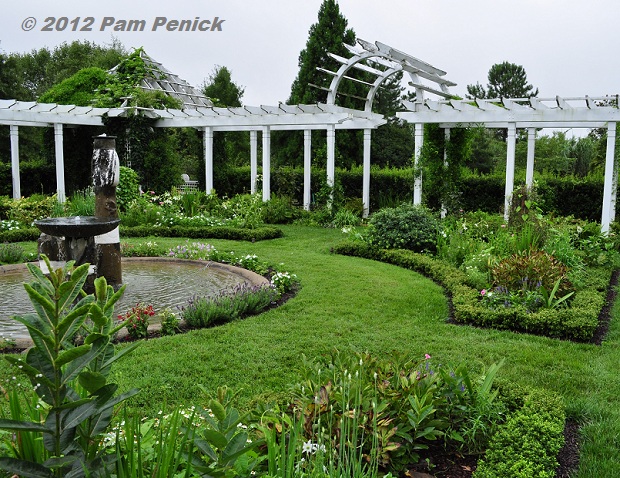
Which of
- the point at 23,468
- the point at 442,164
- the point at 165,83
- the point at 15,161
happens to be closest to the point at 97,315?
the point at 23,468

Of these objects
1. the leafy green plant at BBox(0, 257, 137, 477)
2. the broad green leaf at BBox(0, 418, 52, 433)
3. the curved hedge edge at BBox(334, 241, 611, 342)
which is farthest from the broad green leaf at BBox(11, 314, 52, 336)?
the curved hedge edge at BBox(334, 241, 611, 342)

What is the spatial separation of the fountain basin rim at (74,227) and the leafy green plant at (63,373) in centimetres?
564

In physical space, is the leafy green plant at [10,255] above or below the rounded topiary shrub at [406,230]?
below

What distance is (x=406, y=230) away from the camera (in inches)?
432

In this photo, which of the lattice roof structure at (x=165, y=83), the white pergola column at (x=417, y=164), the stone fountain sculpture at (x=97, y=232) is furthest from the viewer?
the lattice roof structure at (x=165, y=83)

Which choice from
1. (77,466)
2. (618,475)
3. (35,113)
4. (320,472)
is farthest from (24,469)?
(35,113)

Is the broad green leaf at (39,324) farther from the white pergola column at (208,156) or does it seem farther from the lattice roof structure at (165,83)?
the lattice roof structure at (165,83)

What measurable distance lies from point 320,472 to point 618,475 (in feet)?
7.57

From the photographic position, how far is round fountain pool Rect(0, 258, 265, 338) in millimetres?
7082

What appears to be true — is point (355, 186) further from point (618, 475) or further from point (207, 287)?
point (618, 475)

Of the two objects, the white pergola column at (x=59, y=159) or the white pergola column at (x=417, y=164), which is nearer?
the white pergola column at (x=417, y=164)

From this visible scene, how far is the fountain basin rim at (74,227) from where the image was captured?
274 inches

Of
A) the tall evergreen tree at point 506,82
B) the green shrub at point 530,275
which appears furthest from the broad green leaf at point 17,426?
the tall evergreen tree at point 506,82

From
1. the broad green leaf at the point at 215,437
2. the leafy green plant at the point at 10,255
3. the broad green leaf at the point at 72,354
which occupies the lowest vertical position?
the leafy green plant at the point at 10,255
